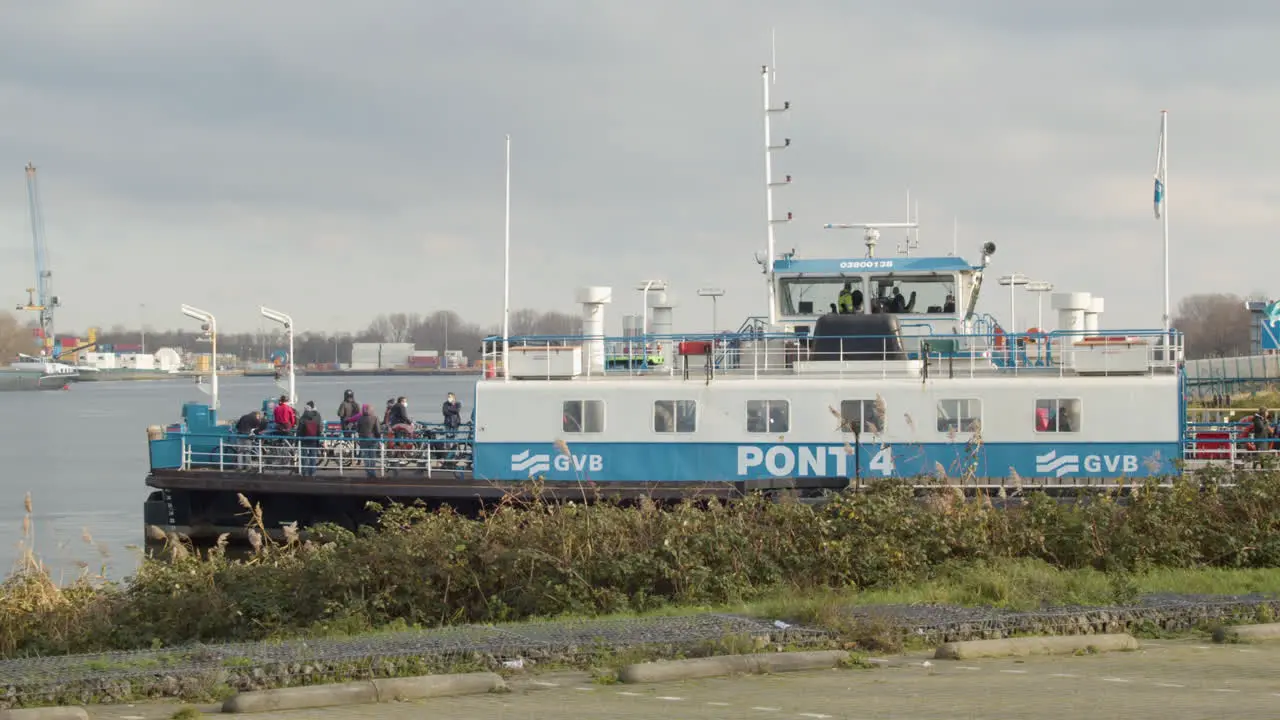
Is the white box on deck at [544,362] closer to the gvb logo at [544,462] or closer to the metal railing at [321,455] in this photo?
the gvb logo at [544,462]

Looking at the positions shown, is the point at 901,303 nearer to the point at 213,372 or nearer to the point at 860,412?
the point at 860,412

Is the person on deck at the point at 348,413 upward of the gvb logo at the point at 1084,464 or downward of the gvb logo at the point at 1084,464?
upward

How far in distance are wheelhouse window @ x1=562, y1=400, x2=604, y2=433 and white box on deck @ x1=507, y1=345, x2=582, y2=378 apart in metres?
0.63

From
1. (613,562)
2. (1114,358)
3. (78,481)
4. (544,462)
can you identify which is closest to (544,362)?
(544,462)

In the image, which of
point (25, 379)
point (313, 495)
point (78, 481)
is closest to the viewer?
point (313, 495)

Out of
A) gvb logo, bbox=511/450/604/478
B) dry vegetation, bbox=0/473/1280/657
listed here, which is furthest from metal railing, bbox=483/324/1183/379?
dry vegetation, bbox=0/473/1280/657

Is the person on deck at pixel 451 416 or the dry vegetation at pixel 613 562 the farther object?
the person on deck at pixel 451 416

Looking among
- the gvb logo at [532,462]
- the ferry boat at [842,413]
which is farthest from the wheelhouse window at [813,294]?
the gvb logo at [532,462]

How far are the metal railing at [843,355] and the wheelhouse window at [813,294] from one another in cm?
93

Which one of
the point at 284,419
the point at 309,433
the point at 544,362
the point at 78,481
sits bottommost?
the point at 78,481

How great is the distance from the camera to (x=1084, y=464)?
24.1 metres

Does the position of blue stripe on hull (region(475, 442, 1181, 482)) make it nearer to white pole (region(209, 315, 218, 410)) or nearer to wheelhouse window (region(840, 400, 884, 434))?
wheelhouse window (region(840, 400, 884, 434))

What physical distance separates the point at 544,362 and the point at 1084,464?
30.9ft

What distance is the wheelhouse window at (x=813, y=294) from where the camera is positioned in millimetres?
27625
